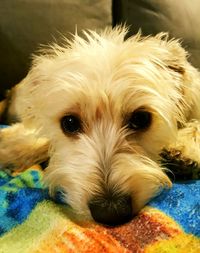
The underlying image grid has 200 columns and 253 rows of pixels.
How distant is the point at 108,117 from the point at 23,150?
545 millimetres

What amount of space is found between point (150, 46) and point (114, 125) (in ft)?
1.15

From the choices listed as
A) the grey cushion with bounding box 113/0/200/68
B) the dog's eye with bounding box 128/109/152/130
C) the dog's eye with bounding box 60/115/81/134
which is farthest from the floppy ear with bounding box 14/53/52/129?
the grey cushion with bounding box 113/0/200/68

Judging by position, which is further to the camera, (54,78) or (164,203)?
(54,78)

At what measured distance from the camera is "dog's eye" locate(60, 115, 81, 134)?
1473 mm

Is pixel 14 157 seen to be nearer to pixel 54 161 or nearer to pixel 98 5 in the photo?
pixel 54 161

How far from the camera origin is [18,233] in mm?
1150

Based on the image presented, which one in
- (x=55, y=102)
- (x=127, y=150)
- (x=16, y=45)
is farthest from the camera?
(x=16, y=45)

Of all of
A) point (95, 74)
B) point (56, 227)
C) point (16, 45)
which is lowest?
point (16, 45)

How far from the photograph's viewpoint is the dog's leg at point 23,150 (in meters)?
1.79

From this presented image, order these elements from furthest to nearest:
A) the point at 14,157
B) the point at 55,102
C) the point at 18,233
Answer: the point at 14,157, the point at 55,102, the point at 18,233

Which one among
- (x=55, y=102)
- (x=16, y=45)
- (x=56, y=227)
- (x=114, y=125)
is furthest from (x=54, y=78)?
(x=16, y=45)

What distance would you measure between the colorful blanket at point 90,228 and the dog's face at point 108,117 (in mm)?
44

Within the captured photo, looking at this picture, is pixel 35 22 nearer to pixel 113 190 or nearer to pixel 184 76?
pixel 184 76

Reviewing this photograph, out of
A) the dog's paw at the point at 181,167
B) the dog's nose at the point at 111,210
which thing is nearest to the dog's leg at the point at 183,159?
the dog's paw at the point at 181,167
